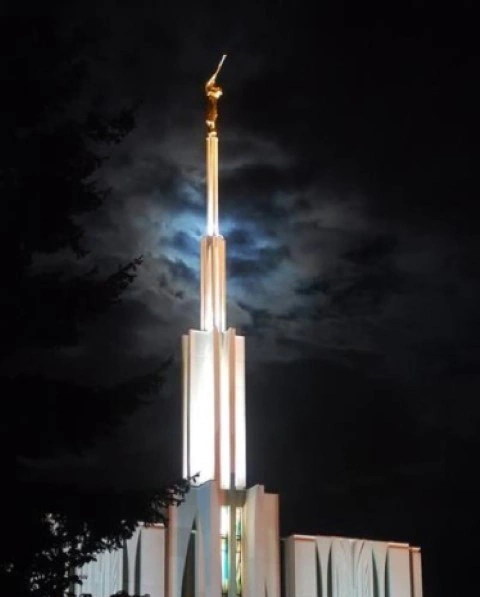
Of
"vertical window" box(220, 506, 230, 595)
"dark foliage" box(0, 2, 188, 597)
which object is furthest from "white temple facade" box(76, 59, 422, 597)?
"dark foliage" box(0, 2, 188, 597)

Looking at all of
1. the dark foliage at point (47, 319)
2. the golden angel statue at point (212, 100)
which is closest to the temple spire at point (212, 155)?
the golden angel statue at point (212, 100)

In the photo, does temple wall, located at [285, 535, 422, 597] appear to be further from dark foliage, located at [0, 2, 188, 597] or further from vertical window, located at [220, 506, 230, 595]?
dark foliage, located at [0, 2, 188, 597]

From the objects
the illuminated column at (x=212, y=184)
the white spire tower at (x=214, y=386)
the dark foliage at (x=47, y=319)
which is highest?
the illuminated column at (x=212, y=184)

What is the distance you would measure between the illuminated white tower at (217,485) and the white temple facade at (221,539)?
0.07ft

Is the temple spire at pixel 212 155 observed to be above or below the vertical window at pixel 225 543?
above

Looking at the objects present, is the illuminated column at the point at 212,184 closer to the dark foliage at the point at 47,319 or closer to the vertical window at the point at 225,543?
the vertical window at the point at 225,543

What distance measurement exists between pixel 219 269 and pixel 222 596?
726cm

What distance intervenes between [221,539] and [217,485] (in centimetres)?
117

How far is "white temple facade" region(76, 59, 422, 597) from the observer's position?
26.8 meters

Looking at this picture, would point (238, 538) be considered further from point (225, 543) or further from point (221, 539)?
point (221, 539)

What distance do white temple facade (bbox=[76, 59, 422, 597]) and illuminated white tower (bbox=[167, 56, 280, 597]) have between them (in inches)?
0.9

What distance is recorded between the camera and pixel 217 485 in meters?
27.5

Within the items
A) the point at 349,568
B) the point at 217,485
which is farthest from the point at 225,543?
the point at 349,568

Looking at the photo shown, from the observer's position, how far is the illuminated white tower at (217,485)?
27062 mm
